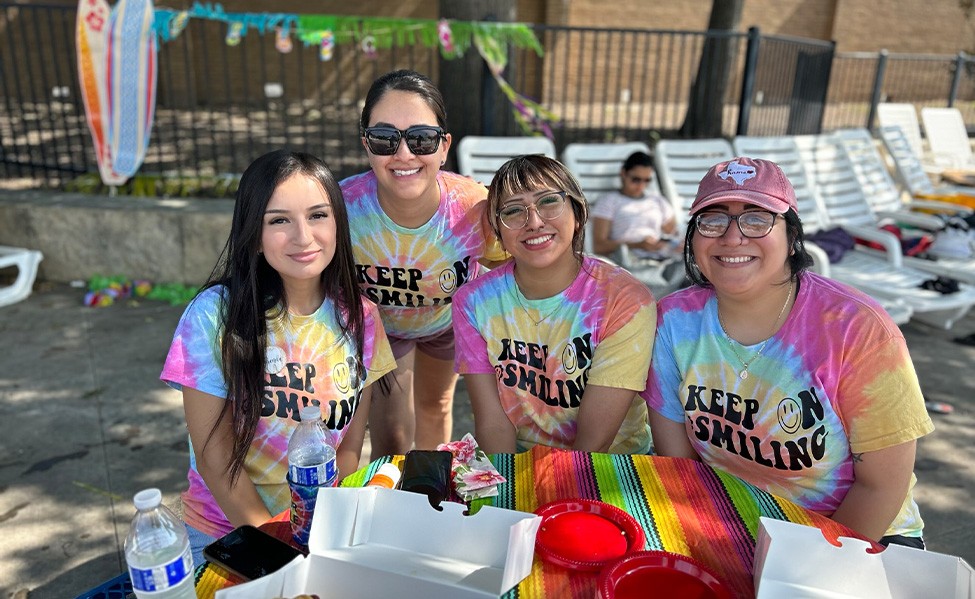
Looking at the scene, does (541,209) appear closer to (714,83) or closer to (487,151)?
(487,151)

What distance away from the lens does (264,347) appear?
1.98 metres

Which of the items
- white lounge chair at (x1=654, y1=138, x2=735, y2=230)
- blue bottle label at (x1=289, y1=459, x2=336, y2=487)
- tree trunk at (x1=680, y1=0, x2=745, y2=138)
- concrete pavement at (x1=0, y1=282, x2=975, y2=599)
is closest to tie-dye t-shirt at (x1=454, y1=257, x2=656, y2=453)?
blue bottle label at (x1=289, y1=459, x2=336, y2=487)

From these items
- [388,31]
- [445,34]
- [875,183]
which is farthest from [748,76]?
[388,31]

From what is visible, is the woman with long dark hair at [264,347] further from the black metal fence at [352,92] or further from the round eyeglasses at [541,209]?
the black metal fence at [352,92]

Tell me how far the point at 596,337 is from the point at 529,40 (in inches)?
156

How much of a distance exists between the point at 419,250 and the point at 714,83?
23.0 feet

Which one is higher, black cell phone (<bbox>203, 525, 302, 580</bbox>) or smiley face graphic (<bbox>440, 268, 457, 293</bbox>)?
smiley face graphic (<bbox>440, 268, 457, 293</bbox>)

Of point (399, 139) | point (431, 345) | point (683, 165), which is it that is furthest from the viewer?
point (683, 165)

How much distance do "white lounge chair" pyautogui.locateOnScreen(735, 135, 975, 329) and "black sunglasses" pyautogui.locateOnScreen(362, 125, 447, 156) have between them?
3143mm

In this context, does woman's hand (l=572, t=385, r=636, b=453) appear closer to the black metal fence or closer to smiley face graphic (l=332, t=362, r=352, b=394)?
smiley face graphic (l=332, t=362, r=352, b=394)

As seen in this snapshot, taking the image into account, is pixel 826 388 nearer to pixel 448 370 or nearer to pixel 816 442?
pixel 816 442

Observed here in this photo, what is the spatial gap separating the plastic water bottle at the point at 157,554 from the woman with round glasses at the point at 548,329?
108 cm

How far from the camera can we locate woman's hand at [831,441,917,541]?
1819 mm

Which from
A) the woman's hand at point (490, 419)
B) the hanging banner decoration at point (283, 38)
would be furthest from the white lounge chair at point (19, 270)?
the woman's hand at point (490, 419)
